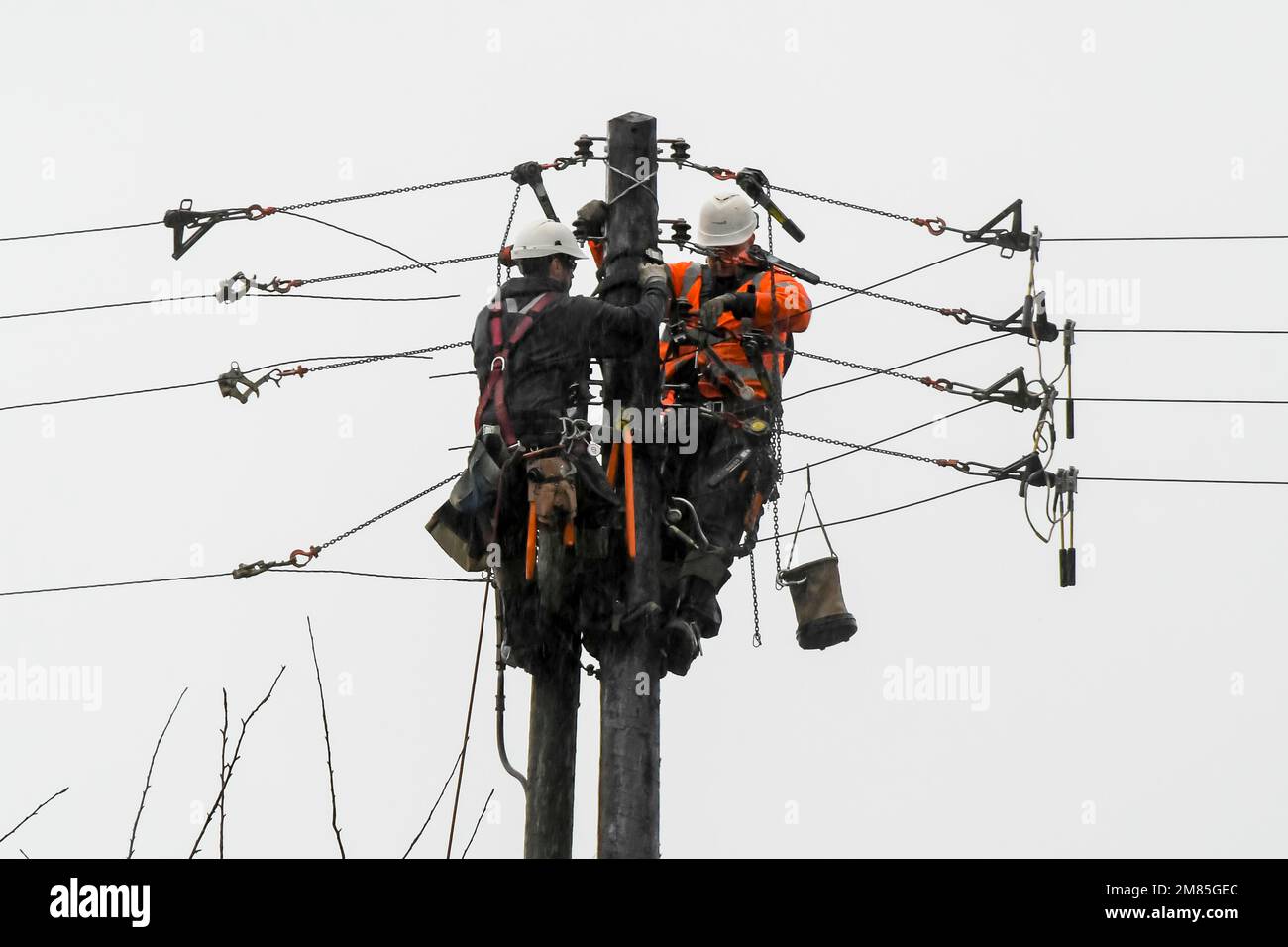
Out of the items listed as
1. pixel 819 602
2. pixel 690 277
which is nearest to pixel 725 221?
pixel 690 277

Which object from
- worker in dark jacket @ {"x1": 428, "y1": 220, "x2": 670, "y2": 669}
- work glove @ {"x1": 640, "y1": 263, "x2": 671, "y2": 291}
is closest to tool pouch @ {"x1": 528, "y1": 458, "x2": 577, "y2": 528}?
worker in dark jacket @ {"x1": 428, "y1": 220, "x2": 670, "y2": 669}

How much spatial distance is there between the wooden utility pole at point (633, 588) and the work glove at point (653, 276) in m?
0.04

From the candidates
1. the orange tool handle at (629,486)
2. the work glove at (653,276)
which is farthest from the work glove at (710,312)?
the orange tool handle at (629,486)

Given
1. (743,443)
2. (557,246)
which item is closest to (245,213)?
(557,246)

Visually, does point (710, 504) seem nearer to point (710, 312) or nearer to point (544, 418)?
point (710, 312)

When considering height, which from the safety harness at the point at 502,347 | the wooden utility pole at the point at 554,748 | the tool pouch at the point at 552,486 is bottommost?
the wooden utility pole at the point at 554,748

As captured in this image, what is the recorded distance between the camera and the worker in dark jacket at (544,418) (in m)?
11.9

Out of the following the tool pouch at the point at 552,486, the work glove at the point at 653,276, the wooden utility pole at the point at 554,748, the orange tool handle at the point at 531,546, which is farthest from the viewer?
the wooden utility pole at the point at 554,748

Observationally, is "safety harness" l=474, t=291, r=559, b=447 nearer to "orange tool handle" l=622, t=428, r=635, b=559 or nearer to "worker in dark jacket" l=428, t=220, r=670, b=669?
"worker in dark jacket" l=428, t=220, r=670, b=669

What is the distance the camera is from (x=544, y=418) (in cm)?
1204

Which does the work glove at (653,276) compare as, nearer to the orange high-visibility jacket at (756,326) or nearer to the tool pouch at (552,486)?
the orange high-visibility jacket at (756,326)

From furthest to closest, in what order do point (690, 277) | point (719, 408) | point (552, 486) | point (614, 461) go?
1. point (690, 277)
2. point (719, 408)
3. point (614, 461)
4. point (552, 486)

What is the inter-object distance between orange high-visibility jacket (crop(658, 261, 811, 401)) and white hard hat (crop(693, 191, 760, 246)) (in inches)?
12.8

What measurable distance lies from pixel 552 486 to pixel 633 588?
0.67m
